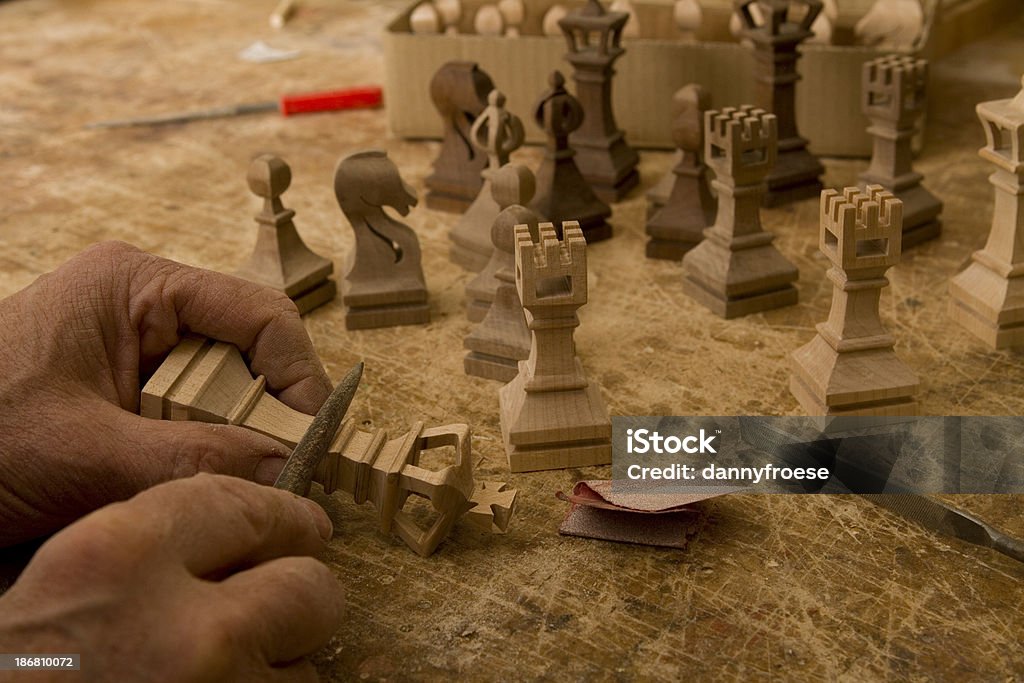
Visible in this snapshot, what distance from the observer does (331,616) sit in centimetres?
120

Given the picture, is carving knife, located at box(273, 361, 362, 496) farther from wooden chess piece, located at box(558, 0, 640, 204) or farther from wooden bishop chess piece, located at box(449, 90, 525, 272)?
wooden chess piece, located at box(558, 0, 640, 204)

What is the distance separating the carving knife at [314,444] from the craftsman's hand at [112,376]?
31mm

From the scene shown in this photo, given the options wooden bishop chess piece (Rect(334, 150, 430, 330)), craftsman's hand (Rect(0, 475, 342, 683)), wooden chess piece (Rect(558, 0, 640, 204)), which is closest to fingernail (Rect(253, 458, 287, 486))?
craftsman's hand (Rect(0, 475, 342, 683))

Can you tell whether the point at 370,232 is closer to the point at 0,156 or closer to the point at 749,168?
the point at 749,168

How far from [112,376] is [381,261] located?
2.24 ft

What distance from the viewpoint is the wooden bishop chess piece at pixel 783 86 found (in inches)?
99.6

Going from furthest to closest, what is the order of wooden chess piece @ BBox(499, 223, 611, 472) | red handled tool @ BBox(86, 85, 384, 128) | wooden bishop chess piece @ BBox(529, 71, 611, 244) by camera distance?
red handled tool @ BBox(86, 85, 384, 128), wooden bishop chess piece @ BBox(529, 71, 611, 244), wooden chess piece @ BBox(499, 223, 611, 472)

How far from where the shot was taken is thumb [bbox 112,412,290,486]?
1.41 metres

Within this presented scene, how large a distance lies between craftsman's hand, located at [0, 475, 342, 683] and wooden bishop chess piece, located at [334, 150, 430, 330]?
0.93 m

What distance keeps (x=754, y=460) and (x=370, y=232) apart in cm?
83

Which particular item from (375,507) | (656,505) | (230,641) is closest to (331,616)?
(230,641)

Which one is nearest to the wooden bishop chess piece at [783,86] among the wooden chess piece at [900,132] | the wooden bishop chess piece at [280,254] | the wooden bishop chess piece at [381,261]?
the wooden chess piece at [900,132]

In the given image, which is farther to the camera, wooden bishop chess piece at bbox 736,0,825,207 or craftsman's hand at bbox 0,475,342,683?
wooden bishop chess piece at bbox 736,0,825,207

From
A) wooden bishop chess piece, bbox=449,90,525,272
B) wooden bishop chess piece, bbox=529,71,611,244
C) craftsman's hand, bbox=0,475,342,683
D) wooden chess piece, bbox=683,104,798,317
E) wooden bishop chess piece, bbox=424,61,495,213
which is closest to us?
craftsman's hand, bbox=0,475,342,683
